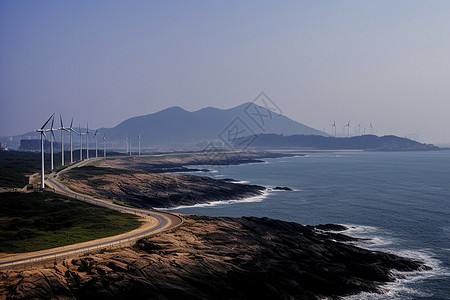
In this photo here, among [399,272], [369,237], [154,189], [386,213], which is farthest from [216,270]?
[154,189]

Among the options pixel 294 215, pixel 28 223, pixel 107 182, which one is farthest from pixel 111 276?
pixel 107 182

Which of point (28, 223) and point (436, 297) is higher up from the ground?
point (28, 223)

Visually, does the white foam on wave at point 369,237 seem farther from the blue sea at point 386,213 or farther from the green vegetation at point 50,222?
the green vegetation at point 50,222

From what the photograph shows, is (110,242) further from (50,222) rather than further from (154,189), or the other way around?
(154,189)

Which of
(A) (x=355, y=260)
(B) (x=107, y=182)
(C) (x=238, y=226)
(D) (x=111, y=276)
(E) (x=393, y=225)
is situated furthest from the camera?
(B) (x=107, y=182)

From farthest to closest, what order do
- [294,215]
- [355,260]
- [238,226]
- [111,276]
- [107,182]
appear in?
[107,182] → [294,215] → [238,226] → [355,260] → [111,276]

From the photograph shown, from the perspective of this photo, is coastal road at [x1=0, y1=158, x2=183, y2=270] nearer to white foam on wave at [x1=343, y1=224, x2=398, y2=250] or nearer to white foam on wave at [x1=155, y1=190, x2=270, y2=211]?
white foam on wave at [x1=155, y1=190, x2=270, y2=211]

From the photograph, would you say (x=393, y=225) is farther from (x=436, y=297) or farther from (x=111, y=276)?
(x=111, y=276)
